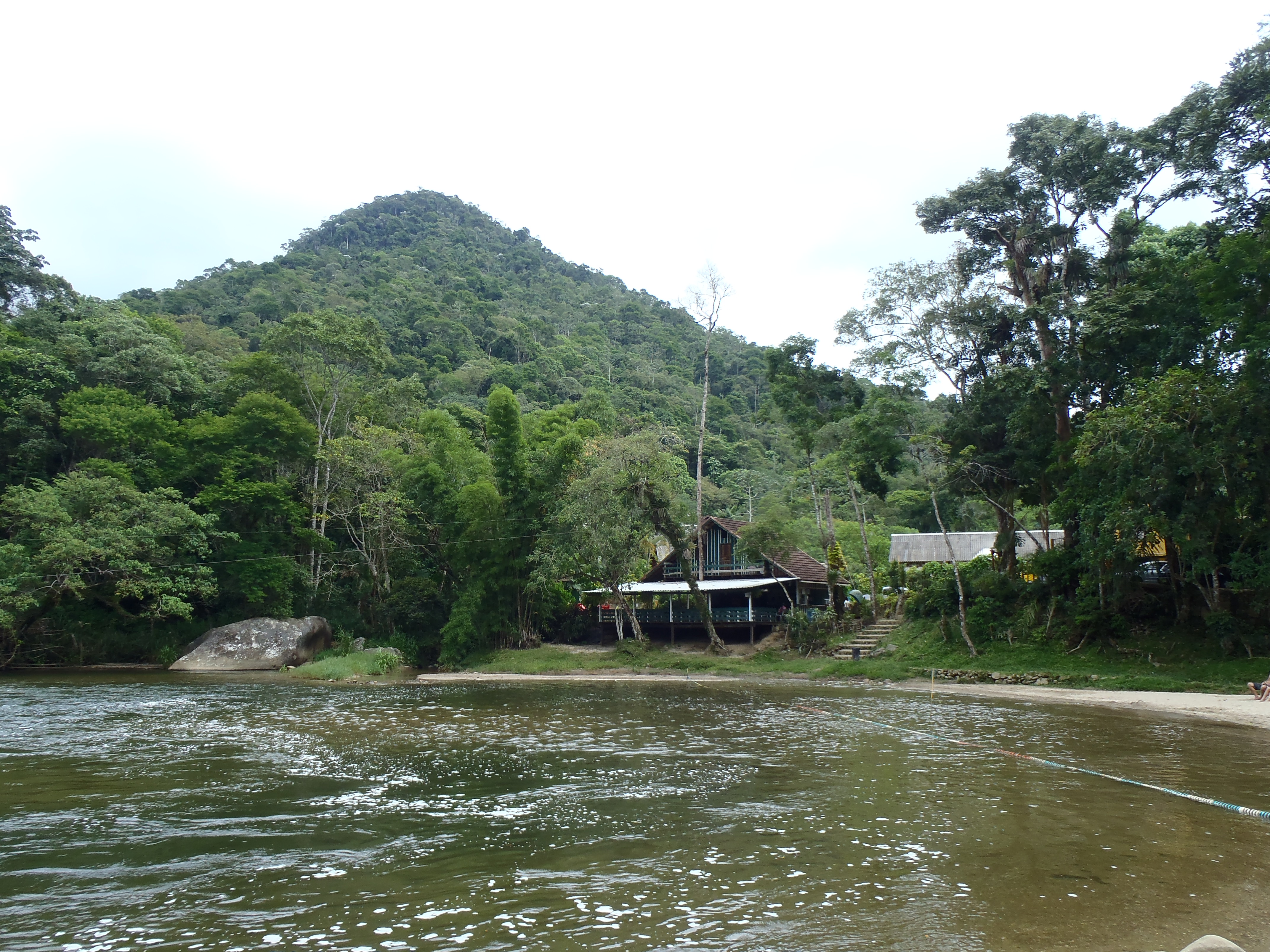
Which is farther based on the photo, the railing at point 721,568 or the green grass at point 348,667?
the railing at point 721,568

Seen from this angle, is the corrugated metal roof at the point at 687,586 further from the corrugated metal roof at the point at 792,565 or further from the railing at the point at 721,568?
the corrugated metal roof at the point at 792,565

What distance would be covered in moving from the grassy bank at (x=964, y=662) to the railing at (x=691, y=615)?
6.44ft

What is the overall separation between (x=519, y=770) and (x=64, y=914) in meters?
5.72

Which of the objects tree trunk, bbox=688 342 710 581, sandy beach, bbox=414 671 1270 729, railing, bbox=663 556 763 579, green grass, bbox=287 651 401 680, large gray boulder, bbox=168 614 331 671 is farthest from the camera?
railing, bbox=663 556 763 579

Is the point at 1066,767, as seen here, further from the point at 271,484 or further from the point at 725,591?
the point at 271,484

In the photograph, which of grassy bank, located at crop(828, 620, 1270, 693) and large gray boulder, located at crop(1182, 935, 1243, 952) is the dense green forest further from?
large gray boulder, located at crop(1182, 935, 1243, 952)

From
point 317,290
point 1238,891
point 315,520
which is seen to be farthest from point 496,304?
point 1238,891

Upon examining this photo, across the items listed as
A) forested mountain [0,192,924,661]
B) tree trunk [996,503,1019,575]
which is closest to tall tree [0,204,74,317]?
forested mountain [0,192,924,661]

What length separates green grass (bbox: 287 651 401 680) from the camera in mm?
27016

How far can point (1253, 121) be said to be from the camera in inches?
761

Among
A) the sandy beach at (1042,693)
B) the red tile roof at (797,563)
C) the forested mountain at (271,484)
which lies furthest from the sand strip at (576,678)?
the red tile roof at (797,563)

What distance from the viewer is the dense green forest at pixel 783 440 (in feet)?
62.1

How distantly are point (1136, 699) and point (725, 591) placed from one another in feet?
51.2

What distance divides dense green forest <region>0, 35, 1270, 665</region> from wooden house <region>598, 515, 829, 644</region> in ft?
6.28
